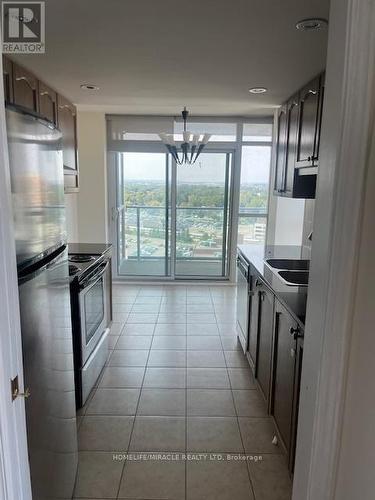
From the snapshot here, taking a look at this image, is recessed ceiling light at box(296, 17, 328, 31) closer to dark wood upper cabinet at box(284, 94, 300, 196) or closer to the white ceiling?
the white ceiling

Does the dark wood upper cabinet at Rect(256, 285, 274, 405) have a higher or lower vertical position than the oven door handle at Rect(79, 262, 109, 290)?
lower

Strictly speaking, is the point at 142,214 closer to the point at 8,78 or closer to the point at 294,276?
the point at 294,276

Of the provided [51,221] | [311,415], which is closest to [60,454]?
[51,221]

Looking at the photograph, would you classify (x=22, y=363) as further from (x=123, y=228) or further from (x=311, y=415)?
(x=123, y=228)

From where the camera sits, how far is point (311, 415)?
3.70 ft

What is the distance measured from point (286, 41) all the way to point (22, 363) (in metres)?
2.06

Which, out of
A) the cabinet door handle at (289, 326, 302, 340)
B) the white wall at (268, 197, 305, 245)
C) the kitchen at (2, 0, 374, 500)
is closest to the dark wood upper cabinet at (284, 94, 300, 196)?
the kitchen at (2, 0, 374, 500)

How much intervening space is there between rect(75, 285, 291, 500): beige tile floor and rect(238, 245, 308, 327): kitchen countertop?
3.17 ft

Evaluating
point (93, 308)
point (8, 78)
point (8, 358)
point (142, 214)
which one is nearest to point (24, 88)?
point (8, 78)

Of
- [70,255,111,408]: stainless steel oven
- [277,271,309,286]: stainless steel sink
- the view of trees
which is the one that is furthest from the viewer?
the view of trees

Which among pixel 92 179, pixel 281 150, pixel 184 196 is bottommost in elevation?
pixel 184 196

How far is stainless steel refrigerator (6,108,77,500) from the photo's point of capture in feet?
4.04

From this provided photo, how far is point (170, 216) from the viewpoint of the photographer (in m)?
5.70

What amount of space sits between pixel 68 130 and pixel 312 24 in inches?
100
